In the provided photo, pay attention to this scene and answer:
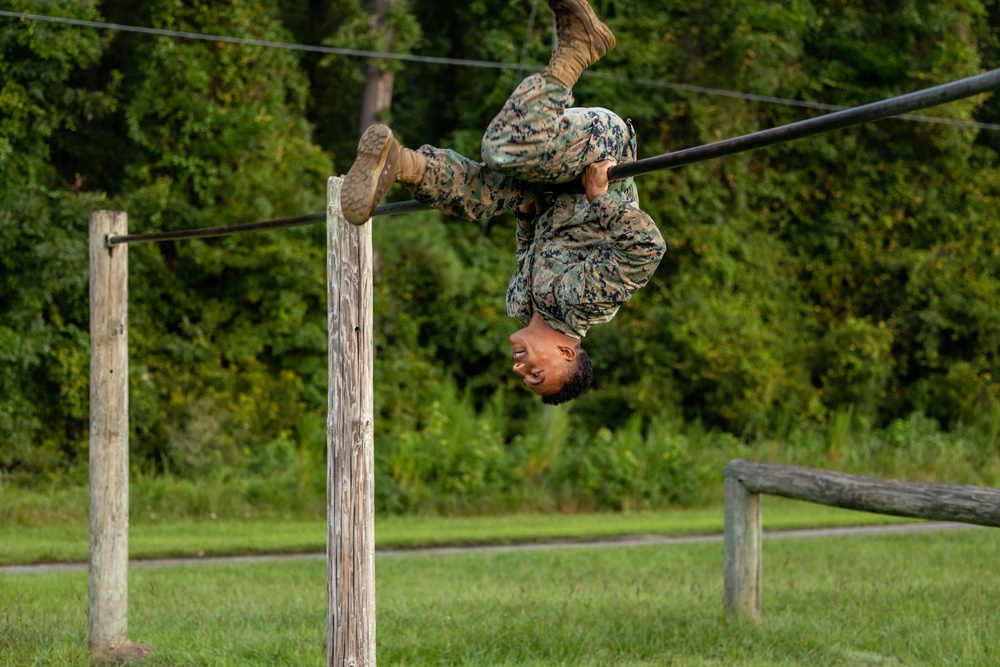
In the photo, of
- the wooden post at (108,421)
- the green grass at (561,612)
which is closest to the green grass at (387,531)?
the green grass at (561,612)

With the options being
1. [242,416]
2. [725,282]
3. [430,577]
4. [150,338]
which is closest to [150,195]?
[150,338]

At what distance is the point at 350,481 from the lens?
4.46 meters

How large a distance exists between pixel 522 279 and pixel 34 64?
12.3 m

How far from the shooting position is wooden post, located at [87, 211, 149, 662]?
659cm

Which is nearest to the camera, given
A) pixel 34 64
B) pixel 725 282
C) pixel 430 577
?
pixel 430 577

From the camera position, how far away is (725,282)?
18844 mm

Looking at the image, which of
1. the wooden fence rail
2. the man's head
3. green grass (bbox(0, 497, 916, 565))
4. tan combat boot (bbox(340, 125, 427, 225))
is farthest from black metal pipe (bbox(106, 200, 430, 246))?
green grass (bbox(0, 497, 916, 565))

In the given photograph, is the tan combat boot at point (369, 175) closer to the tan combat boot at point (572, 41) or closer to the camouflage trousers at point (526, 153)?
the camouflage trousers at point (526, 153)

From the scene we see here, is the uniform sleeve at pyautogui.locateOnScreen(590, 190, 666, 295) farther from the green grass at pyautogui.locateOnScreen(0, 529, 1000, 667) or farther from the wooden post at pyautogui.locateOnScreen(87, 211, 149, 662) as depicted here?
the wooden post at pyautogui.locateOnScreen(87, 211, 149, 662)

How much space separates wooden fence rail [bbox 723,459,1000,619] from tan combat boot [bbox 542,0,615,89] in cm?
334

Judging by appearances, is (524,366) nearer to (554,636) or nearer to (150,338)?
(554,636)

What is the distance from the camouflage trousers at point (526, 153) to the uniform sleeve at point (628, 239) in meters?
0.17

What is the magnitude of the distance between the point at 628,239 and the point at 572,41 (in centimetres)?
70

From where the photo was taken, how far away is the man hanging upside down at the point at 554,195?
4.05 meters
